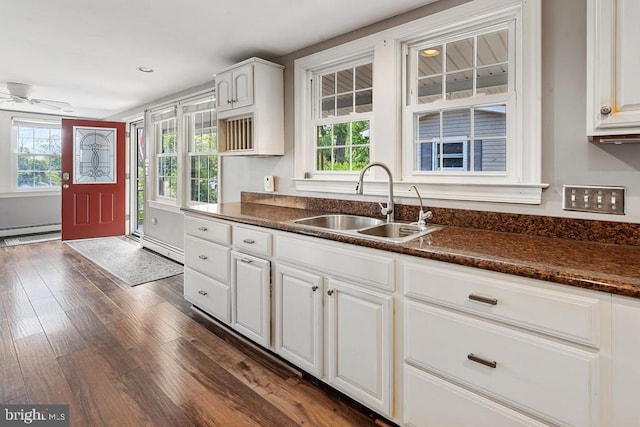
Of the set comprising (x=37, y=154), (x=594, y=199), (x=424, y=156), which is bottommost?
(x=594, y=199)

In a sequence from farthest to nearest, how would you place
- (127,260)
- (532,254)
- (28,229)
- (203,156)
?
(28,229)
(127,260)
(203,156)
(532,254)

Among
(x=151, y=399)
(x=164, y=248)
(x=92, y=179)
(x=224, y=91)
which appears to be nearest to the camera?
(x=151, y=399)

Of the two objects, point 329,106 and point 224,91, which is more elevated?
point 224,91

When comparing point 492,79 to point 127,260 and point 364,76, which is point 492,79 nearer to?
point 364,76

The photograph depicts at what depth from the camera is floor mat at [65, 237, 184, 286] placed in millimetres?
3951

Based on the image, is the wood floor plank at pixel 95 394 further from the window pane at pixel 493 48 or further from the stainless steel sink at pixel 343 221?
the window pane at pixel 493 48

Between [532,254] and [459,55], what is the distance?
1376 millimetres

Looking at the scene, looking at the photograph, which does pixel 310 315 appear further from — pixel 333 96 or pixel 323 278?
pixel 333 96

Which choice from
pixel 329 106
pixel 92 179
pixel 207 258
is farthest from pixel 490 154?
pixel 92 179

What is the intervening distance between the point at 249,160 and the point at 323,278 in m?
2.01

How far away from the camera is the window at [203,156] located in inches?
164

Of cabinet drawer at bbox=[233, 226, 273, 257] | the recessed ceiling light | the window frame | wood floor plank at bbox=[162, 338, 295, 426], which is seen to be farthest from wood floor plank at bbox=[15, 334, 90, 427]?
the window frame

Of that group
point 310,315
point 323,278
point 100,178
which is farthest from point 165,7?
point 100,178

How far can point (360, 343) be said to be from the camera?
5.44ft
